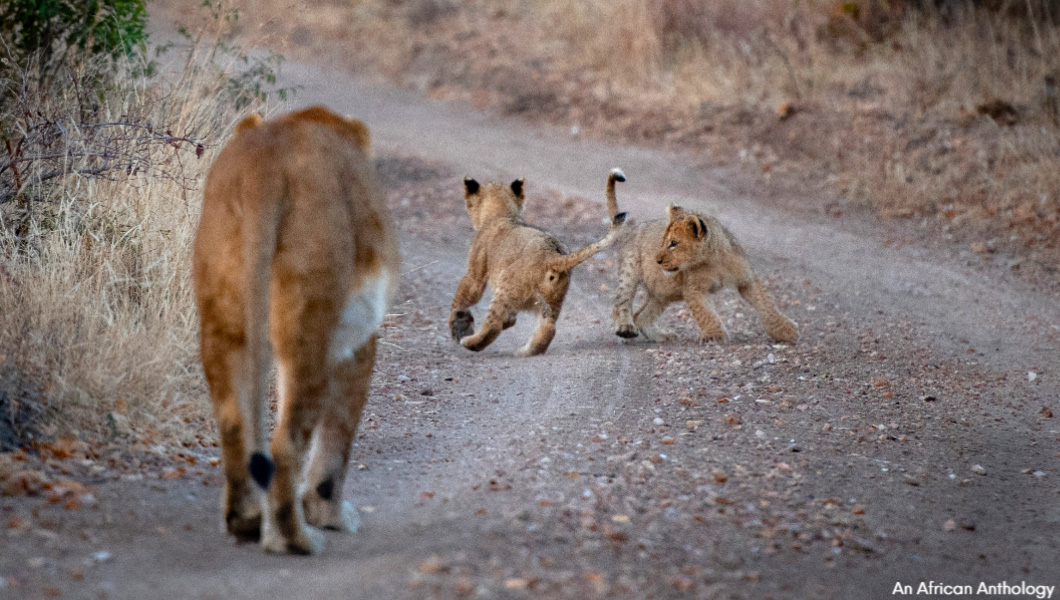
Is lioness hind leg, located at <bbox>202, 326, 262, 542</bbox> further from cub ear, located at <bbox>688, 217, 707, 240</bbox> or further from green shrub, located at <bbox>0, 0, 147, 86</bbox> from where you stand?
green shrub, located at <bbox>0, 0, 147, 86</bbox>

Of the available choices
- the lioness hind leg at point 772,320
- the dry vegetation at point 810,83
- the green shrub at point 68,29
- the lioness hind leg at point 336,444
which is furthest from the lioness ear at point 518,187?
the lioness hind leg at point 336,444

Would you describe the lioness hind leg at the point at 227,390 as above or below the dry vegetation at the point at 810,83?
below

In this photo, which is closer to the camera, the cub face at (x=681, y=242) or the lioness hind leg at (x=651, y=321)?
the cub face at (x=681, y=242)

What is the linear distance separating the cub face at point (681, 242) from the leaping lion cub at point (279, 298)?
403cm

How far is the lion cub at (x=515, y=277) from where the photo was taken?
7121 mm

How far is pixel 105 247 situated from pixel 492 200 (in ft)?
9.66

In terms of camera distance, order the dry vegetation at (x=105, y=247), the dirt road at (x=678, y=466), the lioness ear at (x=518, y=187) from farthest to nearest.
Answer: the lioness ear at (x=518, y=187), the dry vegetation at (x=105, y=247), the dirt road at (x=678, y=466)

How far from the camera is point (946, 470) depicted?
17.1 ft

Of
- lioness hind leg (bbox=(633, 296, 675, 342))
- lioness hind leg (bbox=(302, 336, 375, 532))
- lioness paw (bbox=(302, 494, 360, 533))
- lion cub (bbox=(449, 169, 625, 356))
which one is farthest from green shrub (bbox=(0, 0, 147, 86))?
lioness paw (bbox=(302, 494, 360, 533))

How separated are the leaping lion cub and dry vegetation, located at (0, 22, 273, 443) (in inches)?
56.6

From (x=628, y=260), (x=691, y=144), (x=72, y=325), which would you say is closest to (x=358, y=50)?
(x=691, y=144)

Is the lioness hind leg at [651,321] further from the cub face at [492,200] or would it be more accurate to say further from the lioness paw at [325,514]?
the lioness paw at [325,514]

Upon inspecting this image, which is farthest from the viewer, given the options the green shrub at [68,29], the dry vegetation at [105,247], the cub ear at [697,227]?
the green shrub at [68,29]

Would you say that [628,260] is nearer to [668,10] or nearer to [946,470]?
[946,470]
